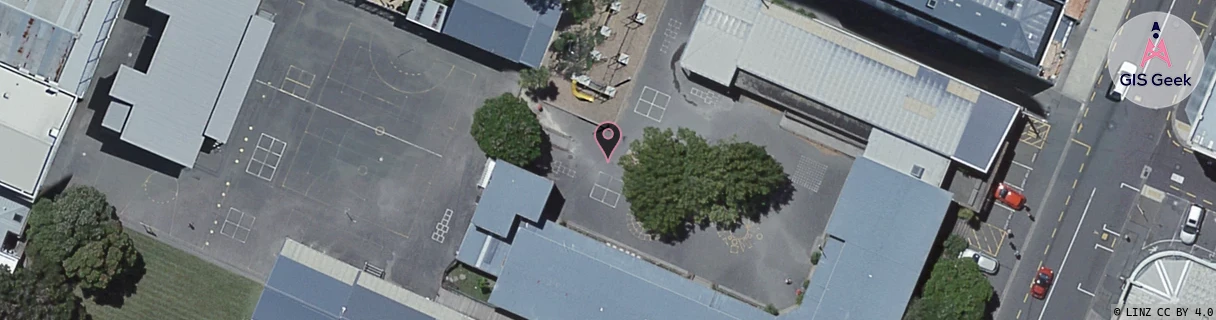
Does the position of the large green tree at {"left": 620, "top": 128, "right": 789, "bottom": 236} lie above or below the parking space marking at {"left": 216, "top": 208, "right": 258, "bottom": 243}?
above

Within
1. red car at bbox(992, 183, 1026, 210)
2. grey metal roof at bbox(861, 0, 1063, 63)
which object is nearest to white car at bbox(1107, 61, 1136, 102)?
grey metal roof at bbox(861, 0, 1063, 63)

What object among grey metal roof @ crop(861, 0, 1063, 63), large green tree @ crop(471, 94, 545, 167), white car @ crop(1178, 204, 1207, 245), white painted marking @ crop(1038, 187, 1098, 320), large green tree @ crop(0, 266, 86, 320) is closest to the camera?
grey metal roof @ crop(861, 0, 1063, 63)

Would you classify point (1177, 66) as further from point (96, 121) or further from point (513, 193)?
point (96, 121)

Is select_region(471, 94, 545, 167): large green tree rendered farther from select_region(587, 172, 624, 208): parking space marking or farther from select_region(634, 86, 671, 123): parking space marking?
select_region(634, 86, 671, 123): parking space marking

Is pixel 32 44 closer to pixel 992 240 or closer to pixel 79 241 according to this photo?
pixel 79 241

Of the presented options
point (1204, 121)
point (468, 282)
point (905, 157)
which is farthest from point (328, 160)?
point (1204, 121)

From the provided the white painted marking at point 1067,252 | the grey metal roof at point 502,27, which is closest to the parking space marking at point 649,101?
the grey metal roof at point 502,27

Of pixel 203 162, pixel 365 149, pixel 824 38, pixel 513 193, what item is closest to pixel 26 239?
pixel 203 162

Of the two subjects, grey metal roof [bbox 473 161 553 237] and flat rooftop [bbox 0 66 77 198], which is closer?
grey metal roof [bbox 473 161 553 237]
